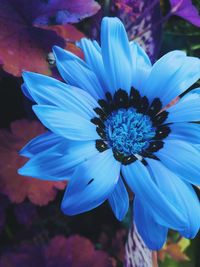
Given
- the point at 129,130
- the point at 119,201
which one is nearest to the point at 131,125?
the point at 129,130

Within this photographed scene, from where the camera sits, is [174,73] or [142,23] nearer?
[174,73]

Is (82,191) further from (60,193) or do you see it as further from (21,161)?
(60,193)

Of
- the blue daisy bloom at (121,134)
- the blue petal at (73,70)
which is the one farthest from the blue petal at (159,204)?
the blue petal at (73,70)

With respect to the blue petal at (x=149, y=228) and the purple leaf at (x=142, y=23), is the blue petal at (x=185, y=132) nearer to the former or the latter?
the blue petal at (x=149, y=228)

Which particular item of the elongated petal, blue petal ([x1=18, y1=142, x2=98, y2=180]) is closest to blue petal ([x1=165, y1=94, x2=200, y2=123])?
the elongated petal

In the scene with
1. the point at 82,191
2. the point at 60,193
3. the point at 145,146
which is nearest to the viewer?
the point at 82,191

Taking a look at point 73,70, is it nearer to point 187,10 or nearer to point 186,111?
point 186,111

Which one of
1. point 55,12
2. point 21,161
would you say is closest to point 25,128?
point 21,161
